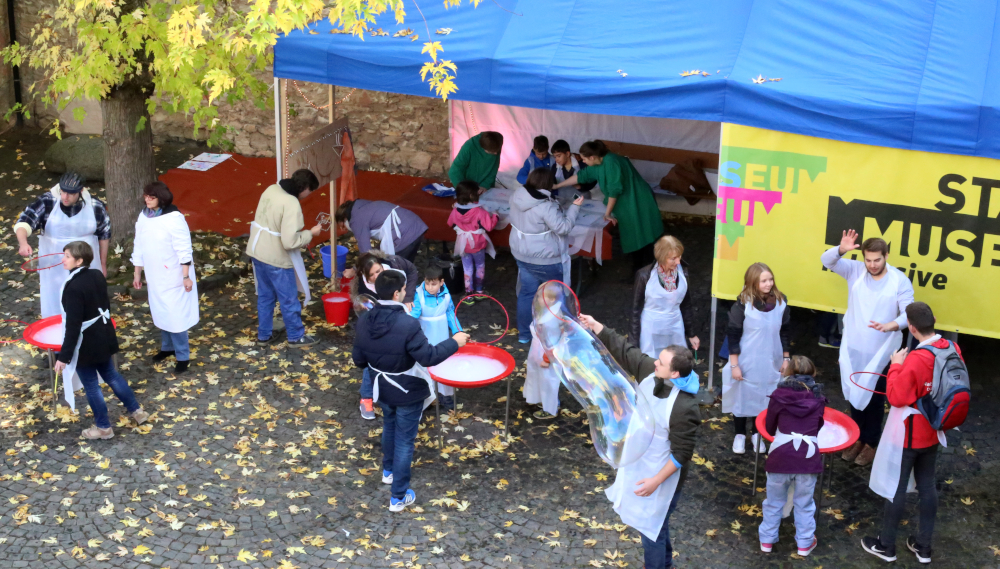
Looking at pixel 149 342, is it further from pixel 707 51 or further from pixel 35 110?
pixel 35 110

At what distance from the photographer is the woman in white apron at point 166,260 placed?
7523 mm

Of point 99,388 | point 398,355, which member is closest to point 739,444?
point 398,355

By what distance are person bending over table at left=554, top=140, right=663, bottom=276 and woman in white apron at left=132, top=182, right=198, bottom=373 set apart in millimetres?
3771

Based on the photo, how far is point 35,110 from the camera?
14.6 metres

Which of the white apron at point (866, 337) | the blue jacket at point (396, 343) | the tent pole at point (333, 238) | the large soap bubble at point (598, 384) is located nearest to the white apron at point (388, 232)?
the tent pole at point (333, 238)

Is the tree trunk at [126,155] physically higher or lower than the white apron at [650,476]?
higher

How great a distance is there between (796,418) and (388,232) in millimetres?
4183

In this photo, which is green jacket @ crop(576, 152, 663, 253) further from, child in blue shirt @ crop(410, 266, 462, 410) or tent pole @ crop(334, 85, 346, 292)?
child in blue shirt @ crop(410, 266, 462, 410)

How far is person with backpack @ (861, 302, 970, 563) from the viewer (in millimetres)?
5383

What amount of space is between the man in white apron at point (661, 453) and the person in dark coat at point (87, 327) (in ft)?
11.9

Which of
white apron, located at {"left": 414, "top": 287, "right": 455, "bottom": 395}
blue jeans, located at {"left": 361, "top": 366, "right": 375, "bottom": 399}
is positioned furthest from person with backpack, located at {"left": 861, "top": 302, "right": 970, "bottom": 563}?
blue jeans, located at {"left": 361, "top": 366, "right": 375, "bottom": 399}

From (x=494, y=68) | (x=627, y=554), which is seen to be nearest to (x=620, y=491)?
(x=627, y=554)

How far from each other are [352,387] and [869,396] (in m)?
3.86

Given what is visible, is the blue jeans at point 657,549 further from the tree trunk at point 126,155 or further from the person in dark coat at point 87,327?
the tree trunk at point 126,155
